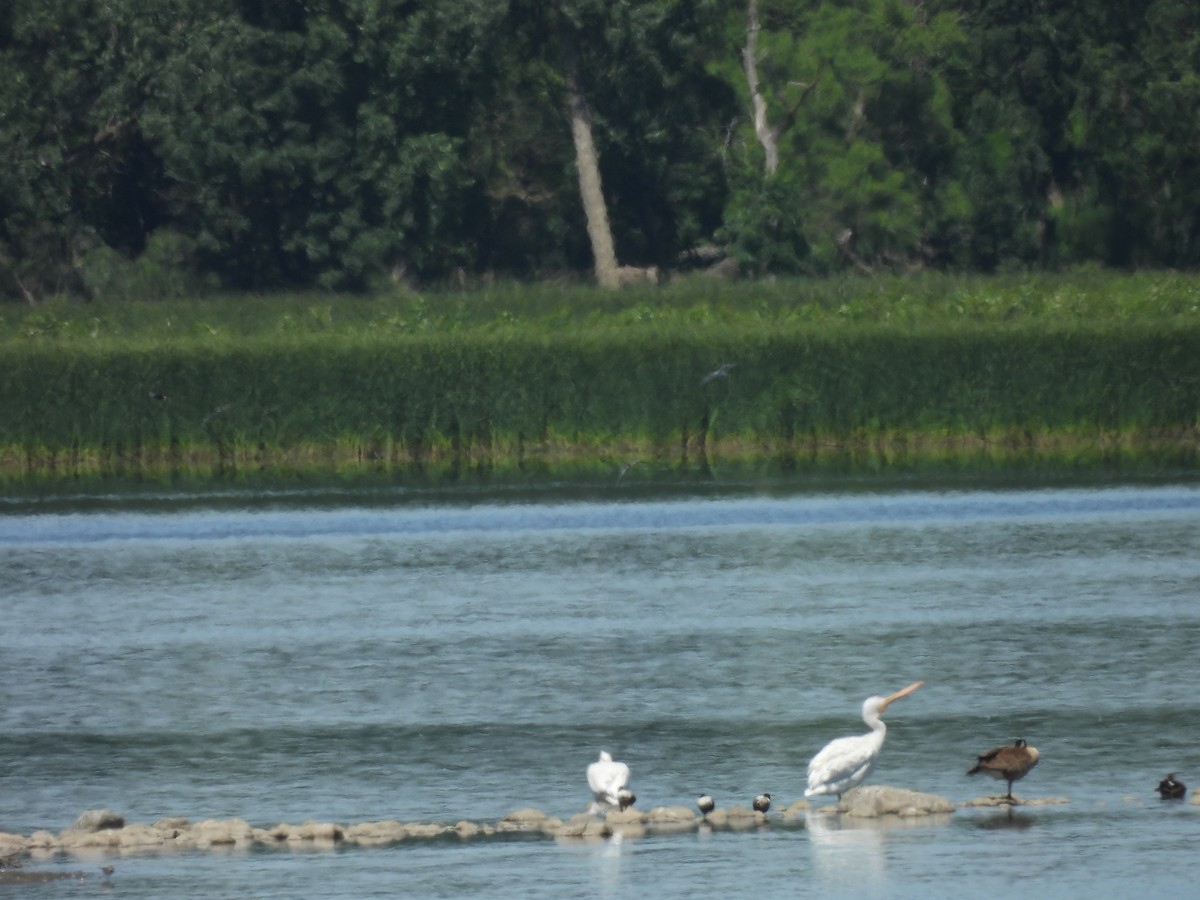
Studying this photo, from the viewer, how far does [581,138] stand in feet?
176

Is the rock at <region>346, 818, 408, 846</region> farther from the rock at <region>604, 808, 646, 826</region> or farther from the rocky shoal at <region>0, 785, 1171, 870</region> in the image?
the rock at <region>604, 808, 646, 826</region>

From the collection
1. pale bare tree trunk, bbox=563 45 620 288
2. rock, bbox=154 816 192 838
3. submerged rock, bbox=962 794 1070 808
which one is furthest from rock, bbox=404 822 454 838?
pale bare tree trunk, bbox=563 45 620 288

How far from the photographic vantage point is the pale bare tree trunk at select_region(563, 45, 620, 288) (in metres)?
53.8

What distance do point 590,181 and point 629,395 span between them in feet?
61.1

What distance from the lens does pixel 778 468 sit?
35031mm

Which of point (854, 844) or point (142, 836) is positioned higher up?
point (854, 844)

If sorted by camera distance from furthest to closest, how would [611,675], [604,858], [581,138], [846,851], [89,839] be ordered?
1. [581,138]
2. [611,675]
3. [89,839]
4. [604,858]
5. [846,851]

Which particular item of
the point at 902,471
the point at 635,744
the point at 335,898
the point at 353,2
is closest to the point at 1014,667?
the point at 635,744

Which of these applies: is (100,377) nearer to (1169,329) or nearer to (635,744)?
(1169,329)

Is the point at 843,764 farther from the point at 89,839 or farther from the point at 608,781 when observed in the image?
the point at 89,839

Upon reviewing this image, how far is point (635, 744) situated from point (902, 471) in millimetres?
18425

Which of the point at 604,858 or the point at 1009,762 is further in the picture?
the point at 1009,762

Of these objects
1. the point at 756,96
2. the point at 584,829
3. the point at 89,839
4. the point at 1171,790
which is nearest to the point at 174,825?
the point at 89,839

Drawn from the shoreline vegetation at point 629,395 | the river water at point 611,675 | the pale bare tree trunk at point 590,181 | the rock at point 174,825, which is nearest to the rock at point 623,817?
the river water at point 611,675
